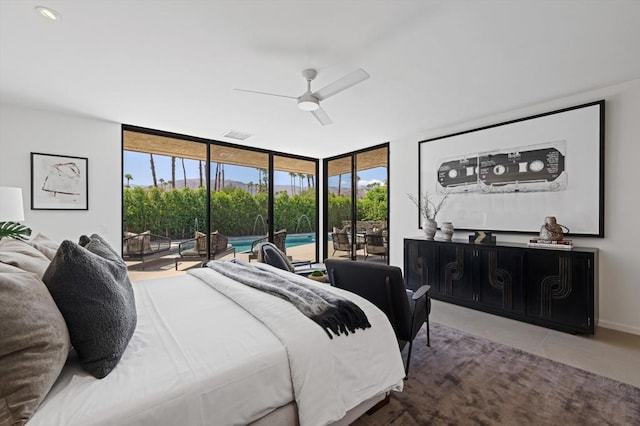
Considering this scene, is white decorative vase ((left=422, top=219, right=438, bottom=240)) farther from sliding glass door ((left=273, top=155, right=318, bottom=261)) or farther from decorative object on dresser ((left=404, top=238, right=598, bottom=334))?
sliding glass door ((left=273, top=155, right=318, bottom=261))

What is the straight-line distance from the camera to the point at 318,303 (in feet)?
5.48

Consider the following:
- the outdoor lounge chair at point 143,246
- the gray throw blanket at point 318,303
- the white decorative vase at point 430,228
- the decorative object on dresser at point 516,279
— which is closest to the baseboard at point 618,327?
the decorative object on dresser at point 516,279

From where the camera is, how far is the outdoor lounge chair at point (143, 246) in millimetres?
4332

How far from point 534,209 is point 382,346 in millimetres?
3101

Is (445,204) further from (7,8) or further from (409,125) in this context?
(7,8)

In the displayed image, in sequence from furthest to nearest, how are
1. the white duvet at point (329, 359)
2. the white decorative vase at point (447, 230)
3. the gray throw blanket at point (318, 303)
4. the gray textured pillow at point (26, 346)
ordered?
the white decorative vase at point (447, 230)
the gray throw blanket at point (318, 303)
the white duvet at point (329, 359)
the gray textured pillow at point (26, 346)

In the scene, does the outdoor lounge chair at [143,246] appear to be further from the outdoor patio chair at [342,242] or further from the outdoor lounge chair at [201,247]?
the outdoor patio chair at [342,242]

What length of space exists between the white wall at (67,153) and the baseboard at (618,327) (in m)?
6.17

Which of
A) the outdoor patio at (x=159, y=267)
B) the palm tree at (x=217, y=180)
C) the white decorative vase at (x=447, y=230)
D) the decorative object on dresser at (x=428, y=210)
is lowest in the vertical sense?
the outdoor patio at (x=159, y=267)

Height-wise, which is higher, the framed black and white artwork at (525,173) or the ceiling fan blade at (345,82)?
the ceiling fan blade at (345,82)

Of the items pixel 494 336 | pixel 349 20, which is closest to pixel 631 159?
pixel 494 336

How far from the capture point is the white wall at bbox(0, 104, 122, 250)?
3398 millimetres

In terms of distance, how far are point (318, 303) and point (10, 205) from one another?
2.95 metres

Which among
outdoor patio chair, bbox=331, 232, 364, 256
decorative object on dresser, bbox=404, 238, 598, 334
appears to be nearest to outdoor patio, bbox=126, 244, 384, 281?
outdoor patio chair, bbox=331, 232, 364, 256
